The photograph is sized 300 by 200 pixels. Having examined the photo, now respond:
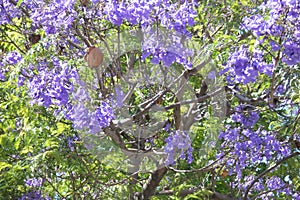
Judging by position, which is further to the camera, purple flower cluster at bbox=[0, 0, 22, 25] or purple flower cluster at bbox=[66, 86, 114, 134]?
purple flower cluster at bbox=[0, 0, 22, 25]

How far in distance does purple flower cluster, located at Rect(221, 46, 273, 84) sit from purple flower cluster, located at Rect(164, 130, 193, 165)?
114 centimetres

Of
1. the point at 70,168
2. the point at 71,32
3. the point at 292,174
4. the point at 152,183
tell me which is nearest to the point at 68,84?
the point at 71,32

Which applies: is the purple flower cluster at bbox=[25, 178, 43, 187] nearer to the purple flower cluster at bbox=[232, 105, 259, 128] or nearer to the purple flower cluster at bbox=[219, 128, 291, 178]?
the purple flower cluster at bbox=[219, 128, 291, 178]

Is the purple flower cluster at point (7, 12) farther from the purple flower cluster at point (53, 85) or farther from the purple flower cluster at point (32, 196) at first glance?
the purple flower cluster at point (32, 196)

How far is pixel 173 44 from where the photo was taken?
3438 millimetres

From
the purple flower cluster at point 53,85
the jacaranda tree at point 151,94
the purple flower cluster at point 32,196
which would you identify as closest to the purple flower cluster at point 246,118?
the jacaranda tree at point 151,94

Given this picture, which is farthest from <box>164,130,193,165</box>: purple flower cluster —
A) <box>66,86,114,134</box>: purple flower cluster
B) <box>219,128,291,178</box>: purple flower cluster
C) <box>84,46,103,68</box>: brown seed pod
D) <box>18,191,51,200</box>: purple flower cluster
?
<box>18,191,51,200</box>: purple flower cluster

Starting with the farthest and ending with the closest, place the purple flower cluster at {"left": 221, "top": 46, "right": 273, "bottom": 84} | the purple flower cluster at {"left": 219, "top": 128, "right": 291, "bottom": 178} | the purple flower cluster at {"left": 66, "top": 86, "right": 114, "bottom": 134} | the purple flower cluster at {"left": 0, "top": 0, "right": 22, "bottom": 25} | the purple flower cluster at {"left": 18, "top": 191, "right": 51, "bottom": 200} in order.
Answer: the purple flower cluster at {"left": 18, "top": 191, "right": 51, "bottom": 200}
the purple flower cluster at {"left": 0, "top": 0, "right": 22, "bottom": 25}
the purple flower cluster at {"left": 219, "top": 128, "right": 291, "bottom": 178}
the purple flower cluster at {"left": 66, "top": 86, "right": 114, "bottom": 134}
the purple flower cluster at {"left": 221, "top": 46, "right": 273, "bottom": 84}

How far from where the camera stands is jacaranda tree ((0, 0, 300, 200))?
3281mm

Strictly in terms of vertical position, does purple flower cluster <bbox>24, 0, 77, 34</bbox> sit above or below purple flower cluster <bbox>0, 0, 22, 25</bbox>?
below

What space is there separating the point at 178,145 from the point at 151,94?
1.31 feet

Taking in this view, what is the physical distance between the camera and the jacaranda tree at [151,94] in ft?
10.8

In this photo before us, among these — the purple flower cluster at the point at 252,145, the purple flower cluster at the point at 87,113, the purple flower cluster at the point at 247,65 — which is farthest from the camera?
the purple flower cluster at the point at 252,145

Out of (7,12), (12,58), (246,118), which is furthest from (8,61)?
(246,118)
